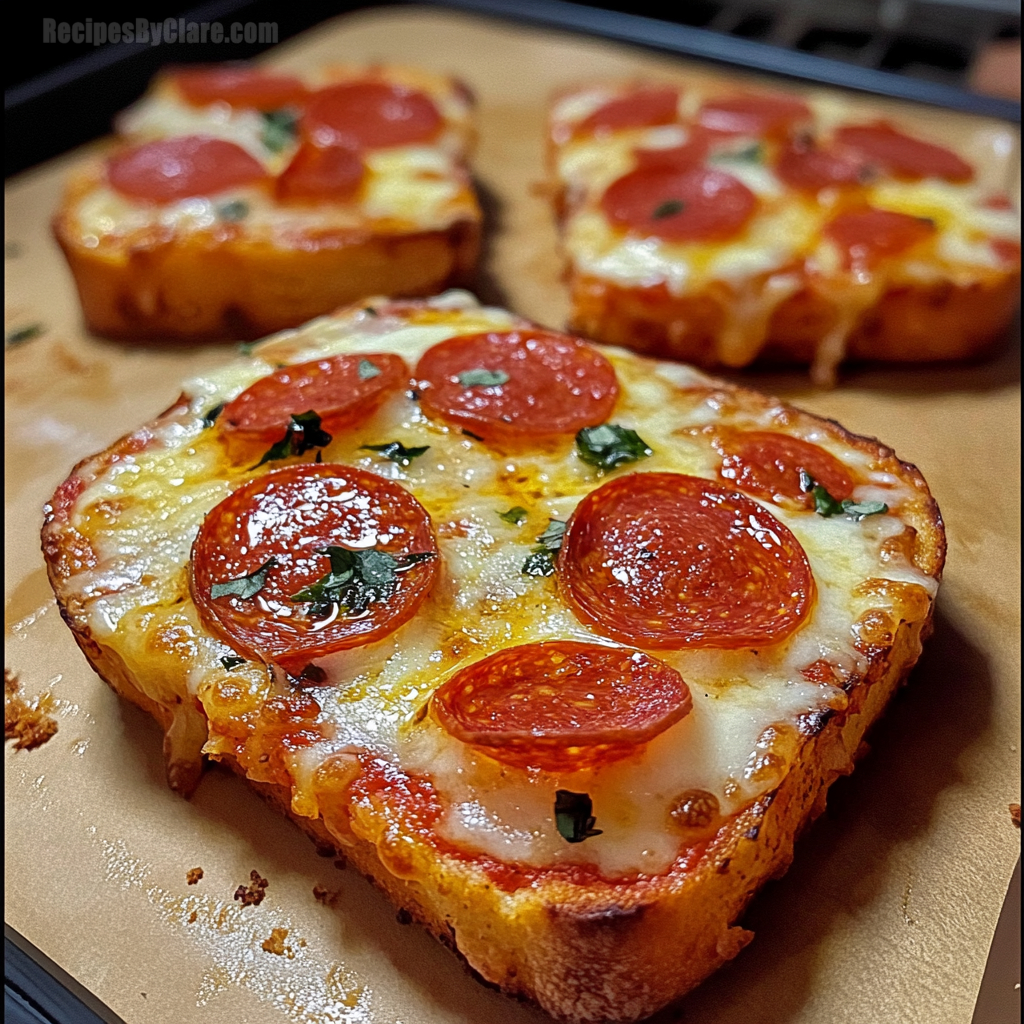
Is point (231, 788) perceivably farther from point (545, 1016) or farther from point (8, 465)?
point (8, 465)

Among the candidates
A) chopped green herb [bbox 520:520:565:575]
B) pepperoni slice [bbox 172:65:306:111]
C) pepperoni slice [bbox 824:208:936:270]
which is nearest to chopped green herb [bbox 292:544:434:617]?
chopped green herb [bbox 520:520:565:575]

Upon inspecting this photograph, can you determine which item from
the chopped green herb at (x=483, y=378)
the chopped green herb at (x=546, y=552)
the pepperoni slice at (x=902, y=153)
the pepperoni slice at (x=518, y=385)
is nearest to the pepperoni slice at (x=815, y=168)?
the pepperoni slice at (x=902, y=153)

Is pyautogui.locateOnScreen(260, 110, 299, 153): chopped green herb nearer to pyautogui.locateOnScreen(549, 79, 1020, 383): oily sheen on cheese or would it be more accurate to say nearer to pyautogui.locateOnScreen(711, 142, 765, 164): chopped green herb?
pyautogui.locateOnScreen(549, 79, 1020, 383): oily sheen on cheese

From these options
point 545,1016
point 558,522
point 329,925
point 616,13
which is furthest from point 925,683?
point 616,13

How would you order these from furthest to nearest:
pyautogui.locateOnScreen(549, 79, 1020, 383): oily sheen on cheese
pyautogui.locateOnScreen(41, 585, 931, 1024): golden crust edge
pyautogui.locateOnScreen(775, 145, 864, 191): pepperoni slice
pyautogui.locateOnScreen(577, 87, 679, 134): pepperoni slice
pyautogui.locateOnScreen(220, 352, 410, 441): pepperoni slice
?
pyautogui.locateOnScreen(577, 87, 679, 134): pepperoni slice < pyautogui.locateOnScreen(775, 145, 864, 191): pepperoni slice < pyautogui.locateOnScreen(549, 79, 1020, 383): oily sheen on cheese < pyautogui.locateOnScreen(220, 352, 410, 441): pepperoni slice < pyautogui.locateOnScreen(41, 585, 931, 1024): golden crust edge

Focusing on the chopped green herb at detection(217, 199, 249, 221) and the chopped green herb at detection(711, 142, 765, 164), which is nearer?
the chopped green herb at detection(217, 199, 249, 221)

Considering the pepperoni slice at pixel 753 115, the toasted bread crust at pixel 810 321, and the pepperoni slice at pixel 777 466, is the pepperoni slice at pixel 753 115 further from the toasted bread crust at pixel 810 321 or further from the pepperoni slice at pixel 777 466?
the pepperoni slice at pixel 777 466
